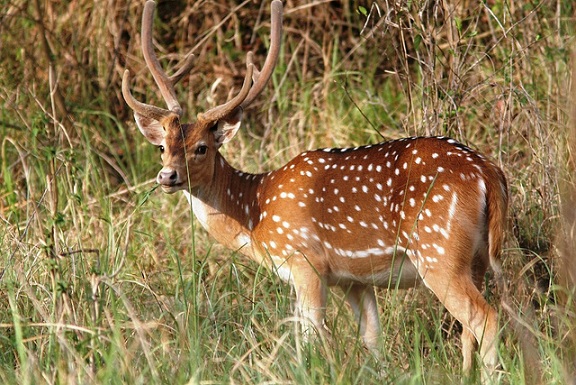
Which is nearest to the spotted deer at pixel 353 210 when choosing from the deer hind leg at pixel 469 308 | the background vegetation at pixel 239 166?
the deer hind leg at pixel 469 308

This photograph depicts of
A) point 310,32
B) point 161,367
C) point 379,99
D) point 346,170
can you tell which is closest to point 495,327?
point 346,170

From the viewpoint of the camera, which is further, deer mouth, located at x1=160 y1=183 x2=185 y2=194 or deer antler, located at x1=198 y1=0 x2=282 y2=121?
deer antler, located at x1=198 y1=0 x2=282 y2=121

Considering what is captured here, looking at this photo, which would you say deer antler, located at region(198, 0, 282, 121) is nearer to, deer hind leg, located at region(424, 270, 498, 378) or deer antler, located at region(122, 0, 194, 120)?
deer antler, located at region(122, 0, 194, 120)

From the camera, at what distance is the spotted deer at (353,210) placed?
4984 millimetres

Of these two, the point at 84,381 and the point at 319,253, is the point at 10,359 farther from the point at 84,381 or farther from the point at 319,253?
the point at 319,253

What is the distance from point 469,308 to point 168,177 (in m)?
1.68

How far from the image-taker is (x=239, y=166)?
7727mm

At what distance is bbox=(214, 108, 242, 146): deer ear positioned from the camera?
5867 mm

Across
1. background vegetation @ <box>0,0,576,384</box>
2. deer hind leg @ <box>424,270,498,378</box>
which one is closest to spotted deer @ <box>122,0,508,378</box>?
deer hind leg @ <box>424,270,498,378</box>

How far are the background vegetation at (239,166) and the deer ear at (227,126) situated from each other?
67 centimetres

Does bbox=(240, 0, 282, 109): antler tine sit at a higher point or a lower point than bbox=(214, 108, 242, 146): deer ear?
higher

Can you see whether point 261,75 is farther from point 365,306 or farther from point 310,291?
point 365,306

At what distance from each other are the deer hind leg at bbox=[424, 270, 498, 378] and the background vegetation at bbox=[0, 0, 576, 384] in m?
0.10

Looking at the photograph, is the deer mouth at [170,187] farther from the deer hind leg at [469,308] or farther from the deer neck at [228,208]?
the deer hind leg at [469,308]
